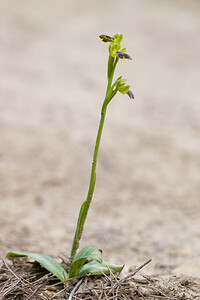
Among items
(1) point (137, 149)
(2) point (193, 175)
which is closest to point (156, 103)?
(1) point (137, 149)

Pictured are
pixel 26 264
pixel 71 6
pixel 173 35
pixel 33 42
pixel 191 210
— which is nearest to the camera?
pixel 26 264

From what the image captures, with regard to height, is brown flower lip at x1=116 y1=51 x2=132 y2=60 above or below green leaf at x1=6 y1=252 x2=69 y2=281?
above

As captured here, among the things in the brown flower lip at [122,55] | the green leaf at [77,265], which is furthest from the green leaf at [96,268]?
the brown flower lip at [122,55]

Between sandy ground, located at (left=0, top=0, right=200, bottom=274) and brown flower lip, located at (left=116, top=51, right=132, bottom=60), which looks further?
sandy ground, located at (left=0, top=0, right=200, bottom=274)

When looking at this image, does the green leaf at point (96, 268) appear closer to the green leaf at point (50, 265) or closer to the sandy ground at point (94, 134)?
the green leaf at point (50, 265)

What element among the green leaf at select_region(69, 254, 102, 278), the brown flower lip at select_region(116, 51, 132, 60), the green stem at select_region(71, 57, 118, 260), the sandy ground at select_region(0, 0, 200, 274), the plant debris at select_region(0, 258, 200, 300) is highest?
the sandy ground at select_region(0, 0, 200, 274)

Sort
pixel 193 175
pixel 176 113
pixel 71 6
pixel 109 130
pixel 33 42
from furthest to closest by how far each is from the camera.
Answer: pixel 71 6
pixel 33 42
pixel 176 113
pixel 109 130
pixel 193 175

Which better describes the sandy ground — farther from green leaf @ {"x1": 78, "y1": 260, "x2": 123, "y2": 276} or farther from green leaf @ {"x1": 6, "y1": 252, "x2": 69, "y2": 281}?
green leaf @ {"x1": 6, "y1": 252, "x2": 69, "y2": 281}

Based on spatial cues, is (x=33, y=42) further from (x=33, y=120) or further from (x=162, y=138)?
(x=162, y=138)

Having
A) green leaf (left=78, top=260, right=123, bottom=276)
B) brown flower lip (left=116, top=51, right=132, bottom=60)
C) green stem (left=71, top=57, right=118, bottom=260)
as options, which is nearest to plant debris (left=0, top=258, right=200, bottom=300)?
green leaf (left=78, top=260, right=123, bottom=276)
